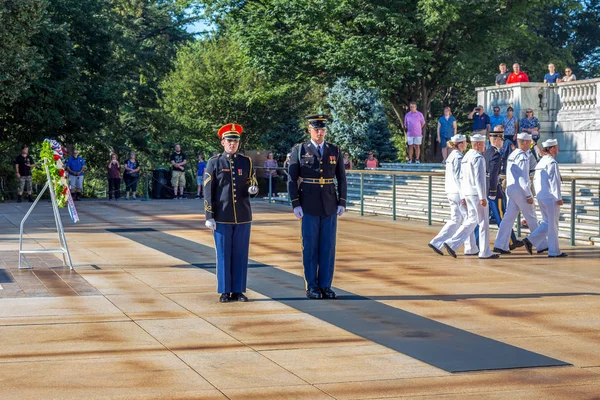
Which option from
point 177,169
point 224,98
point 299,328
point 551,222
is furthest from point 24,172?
point 299,328

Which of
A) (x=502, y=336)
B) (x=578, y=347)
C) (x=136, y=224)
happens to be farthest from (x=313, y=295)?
(x=136, y=224)

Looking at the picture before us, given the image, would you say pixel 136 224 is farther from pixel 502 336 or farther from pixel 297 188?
pixel 502 336

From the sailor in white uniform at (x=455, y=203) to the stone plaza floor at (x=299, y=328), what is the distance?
0.52 meters

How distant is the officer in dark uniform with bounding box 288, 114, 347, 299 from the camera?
1091 centimetres

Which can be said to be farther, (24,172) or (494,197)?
(24,172)

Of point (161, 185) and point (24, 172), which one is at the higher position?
point (24, 172)

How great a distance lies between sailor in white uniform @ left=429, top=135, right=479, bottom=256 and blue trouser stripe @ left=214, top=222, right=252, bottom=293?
4895 mm

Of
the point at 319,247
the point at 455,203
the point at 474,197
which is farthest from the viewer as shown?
the point at 455,203

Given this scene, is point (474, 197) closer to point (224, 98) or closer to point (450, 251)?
point (450, 251)

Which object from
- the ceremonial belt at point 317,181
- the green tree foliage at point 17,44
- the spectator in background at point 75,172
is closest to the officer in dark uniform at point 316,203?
the ceremonial belt at point 317,181

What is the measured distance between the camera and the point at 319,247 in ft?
36.0

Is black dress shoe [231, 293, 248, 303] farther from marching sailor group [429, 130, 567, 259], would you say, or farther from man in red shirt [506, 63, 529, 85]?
man in red shirt [506, 63, 529, 85]

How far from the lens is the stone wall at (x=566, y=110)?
28219 millimetres

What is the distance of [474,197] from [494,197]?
52.1 inches
